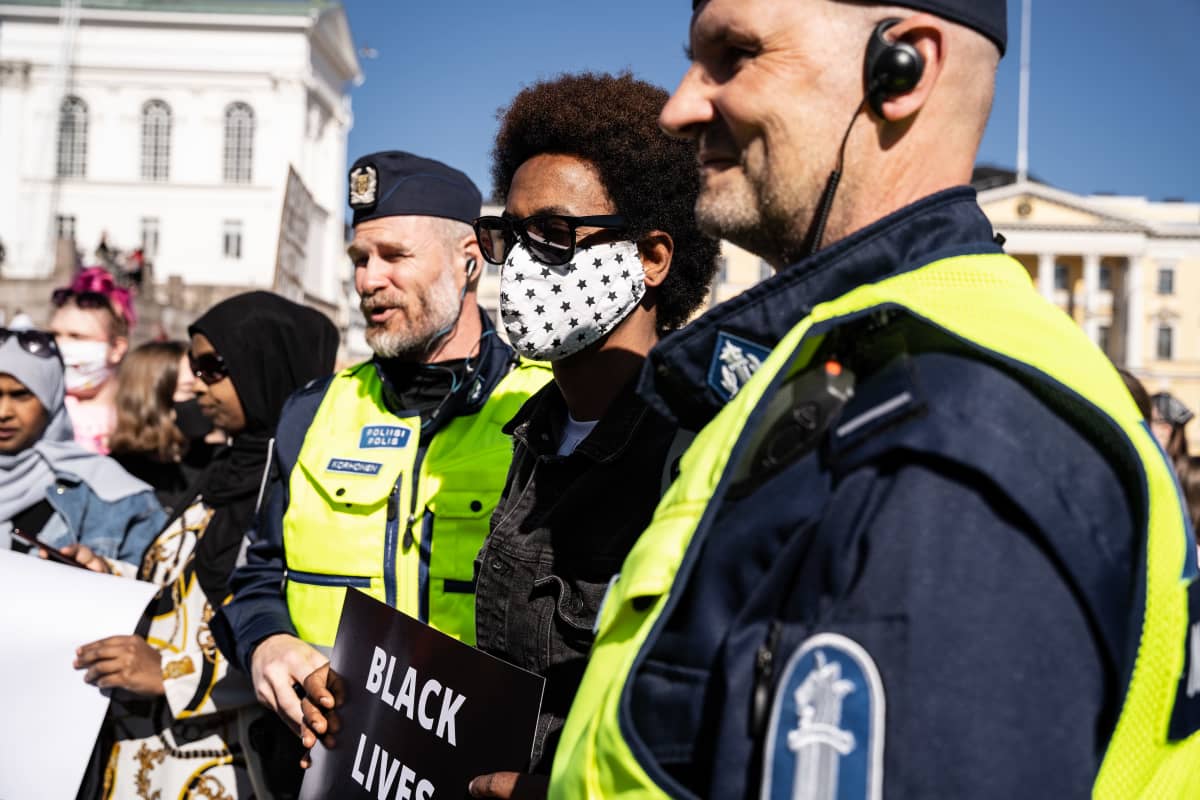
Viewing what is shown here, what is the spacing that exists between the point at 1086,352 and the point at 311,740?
5.52 feet

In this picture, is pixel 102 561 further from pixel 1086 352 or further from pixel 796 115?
pixel 1086 352

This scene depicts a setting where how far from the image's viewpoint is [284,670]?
97.9 inches

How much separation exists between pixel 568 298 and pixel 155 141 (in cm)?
5611

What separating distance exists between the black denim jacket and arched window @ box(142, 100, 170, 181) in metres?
55.2

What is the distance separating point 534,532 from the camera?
2.10 m

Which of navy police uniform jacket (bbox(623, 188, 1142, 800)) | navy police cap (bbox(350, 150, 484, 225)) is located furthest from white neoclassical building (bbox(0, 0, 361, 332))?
navy police uniform jacket (bbox(623, 188, 1142, 800))

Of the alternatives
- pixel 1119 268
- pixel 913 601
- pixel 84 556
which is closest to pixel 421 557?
pixel 84 556

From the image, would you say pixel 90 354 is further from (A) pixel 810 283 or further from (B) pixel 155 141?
(B) pixel 155 141

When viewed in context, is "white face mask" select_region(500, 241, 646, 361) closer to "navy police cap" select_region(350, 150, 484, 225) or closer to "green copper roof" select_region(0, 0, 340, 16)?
"navy police cap" select_region(350, 150, 484, 225)

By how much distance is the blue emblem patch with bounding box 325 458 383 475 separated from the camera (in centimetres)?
283

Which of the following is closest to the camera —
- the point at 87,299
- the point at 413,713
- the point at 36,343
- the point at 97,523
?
the point at 413,713

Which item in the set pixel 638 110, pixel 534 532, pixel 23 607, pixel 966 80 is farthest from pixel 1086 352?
pixel 23 607

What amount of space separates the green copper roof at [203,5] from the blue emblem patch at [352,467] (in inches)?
2168

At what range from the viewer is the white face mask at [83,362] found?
19.1 feet
